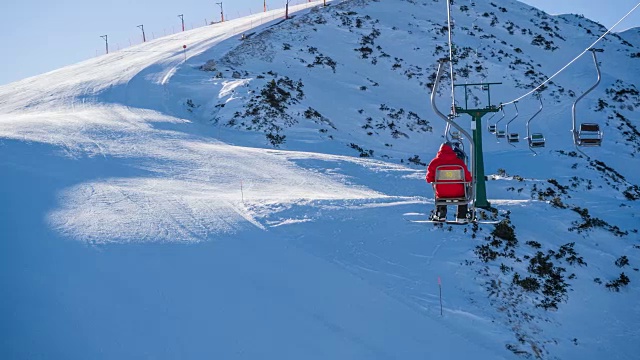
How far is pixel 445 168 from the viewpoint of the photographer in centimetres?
1178

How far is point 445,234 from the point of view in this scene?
17.8 meters

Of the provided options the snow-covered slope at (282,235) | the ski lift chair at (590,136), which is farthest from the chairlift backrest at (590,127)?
the snow-covered slope at (282,235)

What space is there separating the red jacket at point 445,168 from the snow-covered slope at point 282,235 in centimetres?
334

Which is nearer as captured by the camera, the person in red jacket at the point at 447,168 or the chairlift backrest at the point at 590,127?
the person in red jacket at the point at 447,168

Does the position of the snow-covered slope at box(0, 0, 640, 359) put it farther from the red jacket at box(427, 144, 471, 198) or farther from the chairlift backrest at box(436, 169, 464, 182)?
the chairlift backrest at box(436, 169, 464, 182)

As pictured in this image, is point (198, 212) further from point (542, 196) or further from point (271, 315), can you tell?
point (542, 196)

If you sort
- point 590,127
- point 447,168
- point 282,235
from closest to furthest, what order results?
point 447,168
point 282,235
point 590,127

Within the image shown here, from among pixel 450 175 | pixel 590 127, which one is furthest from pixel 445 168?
pixel 590 127

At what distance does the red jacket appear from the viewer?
11789mm

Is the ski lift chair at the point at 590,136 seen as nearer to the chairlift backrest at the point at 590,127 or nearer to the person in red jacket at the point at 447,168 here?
the chairlift backrest at the point at 590,127

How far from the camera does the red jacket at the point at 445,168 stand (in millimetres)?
11789

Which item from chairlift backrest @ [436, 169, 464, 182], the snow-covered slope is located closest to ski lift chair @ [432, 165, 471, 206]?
chairlift backrest @ [436, 169, 464, 182]

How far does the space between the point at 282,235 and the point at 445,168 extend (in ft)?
19.4

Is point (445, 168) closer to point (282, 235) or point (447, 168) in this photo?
point (447, 168)
